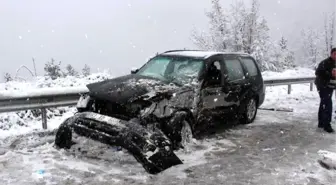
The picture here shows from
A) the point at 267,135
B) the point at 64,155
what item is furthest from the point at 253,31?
the point at 64,155

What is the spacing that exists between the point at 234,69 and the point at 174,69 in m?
1.63

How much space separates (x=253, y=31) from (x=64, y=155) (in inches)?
1248

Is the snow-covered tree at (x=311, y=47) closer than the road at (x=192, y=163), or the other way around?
the road at (x=192, y=163)

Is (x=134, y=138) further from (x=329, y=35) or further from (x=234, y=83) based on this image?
(x=329, y=35)

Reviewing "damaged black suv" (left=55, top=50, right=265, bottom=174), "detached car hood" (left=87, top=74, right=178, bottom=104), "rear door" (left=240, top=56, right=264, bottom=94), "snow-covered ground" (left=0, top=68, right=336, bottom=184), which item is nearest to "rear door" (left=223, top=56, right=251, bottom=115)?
"damaged black suv" (left=55, top=50, right=265, bottom=174)

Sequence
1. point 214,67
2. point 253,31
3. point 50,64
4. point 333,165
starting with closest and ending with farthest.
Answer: point 333,165 → point 214,67 → point 50,64 → point 253,31

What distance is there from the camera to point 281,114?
10719 millimetres

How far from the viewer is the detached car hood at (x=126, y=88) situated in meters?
5.92

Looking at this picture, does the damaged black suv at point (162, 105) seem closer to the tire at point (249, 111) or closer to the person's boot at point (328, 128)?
the tire at point (249, 111)

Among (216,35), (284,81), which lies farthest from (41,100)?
(216,35)

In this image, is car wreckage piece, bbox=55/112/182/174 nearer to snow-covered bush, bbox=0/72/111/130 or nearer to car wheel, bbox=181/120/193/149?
car wheel, bbox=181/120/193/149

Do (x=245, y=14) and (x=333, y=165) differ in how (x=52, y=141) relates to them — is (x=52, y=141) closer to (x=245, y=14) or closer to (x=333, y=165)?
(x=333, y=165)

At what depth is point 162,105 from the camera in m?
6.05

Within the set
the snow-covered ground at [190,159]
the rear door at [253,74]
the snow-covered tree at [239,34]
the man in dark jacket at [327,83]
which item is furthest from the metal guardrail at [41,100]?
the snow-covered tree at [239,34]
